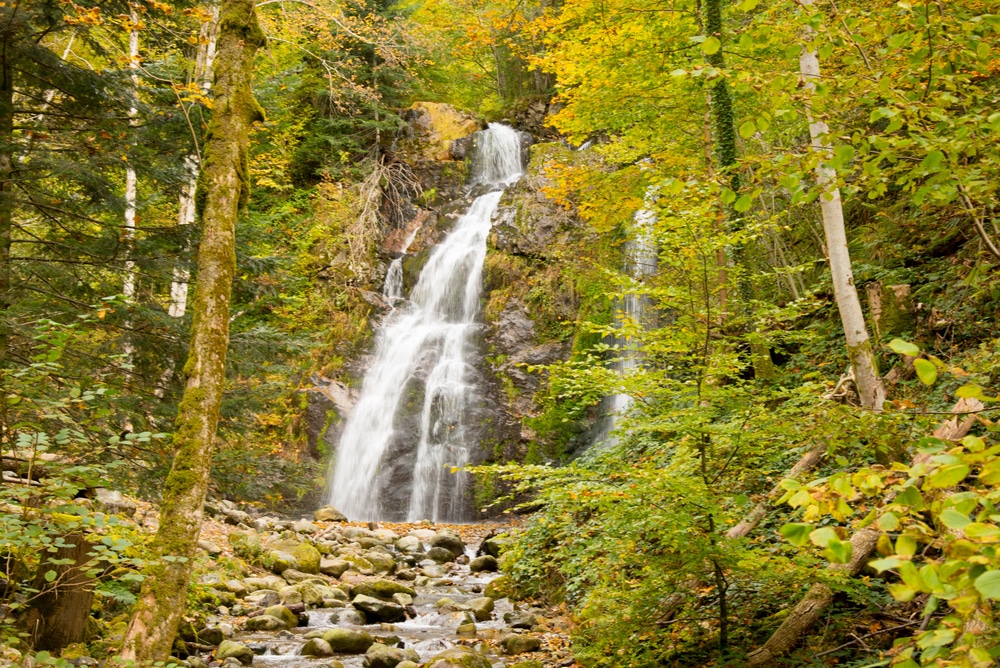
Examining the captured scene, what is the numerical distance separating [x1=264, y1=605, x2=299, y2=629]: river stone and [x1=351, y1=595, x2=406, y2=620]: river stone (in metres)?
0.81

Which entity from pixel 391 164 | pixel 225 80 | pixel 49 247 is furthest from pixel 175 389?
pixel 391 164

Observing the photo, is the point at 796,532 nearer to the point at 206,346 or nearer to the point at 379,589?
the point at 206,346

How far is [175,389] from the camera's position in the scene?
7.06 m

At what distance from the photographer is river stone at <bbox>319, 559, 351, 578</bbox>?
32.7ft

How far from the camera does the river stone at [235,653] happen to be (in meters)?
6.14

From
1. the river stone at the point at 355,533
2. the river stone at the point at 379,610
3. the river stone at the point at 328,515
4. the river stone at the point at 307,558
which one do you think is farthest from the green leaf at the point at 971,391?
the river stone at the point at 328,515

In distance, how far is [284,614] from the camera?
763 centimetres

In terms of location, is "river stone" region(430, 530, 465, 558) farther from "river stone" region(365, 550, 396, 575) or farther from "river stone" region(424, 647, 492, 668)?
"river stone" region(424, 647, 492, 668)

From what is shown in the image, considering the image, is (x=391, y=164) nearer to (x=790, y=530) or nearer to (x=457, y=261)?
(x=457, y=261)

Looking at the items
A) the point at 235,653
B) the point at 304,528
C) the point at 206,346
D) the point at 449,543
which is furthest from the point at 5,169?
the point at 449,543

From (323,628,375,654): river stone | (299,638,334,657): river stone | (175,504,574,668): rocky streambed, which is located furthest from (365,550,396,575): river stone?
(299,638,334,657): river stone

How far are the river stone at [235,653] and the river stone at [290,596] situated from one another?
186 centimetres

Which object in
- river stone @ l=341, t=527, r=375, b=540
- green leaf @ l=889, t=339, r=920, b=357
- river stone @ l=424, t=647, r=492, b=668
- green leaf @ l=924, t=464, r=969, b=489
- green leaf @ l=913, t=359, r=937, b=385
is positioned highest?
green leaf @ l=889, t=339, r=920, b=357

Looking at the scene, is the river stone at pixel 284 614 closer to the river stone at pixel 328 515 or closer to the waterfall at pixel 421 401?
the river stone at pixel 328 515
